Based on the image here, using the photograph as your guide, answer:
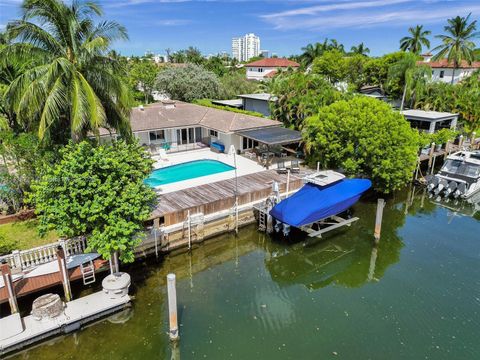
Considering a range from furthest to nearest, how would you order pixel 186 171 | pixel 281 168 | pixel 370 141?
pixel 186 171 → pixel 281 168 → pixel 370 141

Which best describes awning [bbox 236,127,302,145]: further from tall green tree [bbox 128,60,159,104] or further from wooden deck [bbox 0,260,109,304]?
tall green tree [bbox 128,60,159,104]

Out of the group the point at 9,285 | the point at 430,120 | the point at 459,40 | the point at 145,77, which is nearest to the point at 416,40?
the point at 459,40

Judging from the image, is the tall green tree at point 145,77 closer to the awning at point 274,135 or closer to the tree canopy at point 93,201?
the awning at point 274,135

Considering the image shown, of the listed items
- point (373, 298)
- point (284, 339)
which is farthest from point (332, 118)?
point (284, 339)

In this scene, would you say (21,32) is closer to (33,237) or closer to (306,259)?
(33,237)

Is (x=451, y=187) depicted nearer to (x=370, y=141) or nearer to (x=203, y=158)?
(x=370, y=141)

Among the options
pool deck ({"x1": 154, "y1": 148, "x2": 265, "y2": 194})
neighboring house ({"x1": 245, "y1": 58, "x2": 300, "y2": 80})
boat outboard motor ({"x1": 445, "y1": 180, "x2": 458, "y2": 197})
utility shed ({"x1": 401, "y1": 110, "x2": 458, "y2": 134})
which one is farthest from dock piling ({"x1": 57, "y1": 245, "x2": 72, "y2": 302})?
neighboring house ({"x1": 245, "y1": 58, "x2": 300, "y2": 80})
